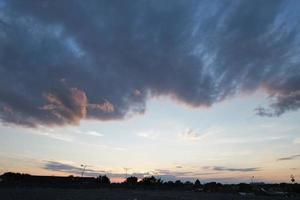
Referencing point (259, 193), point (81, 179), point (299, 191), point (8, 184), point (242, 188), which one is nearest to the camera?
point (8, 184)

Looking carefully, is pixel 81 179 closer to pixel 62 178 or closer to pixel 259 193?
pixel 62 178

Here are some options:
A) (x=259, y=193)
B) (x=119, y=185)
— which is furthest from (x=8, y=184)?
(x=259, y=193)

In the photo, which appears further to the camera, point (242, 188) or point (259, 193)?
point (242, 188)

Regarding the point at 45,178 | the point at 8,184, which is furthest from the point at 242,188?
the point at 8,184

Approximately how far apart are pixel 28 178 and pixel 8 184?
141 ft

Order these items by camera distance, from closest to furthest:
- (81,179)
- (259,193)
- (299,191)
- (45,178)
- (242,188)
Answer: (259,193) → (299,191) → (45,178) → (242,188) → (81,179)

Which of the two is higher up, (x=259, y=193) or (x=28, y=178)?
(x=28, y=178)

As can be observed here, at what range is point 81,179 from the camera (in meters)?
198

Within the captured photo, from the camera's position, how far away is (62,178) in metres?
179

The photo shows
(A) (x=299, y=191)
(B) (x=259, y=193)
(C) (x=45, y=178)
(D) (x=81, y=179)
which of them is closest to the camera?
(B) (x=259, y=193)

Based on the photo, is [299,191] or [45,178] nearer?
[299,191]

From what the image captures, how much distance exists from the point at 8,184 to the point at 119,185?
67750 millimetres

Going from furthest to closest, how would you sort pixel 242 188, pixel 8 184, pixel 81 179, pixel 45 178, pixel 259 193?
pixel 81 179 < pixel 242 188 < pixel 45 178 < pixel 259 193 < pixel 8 184

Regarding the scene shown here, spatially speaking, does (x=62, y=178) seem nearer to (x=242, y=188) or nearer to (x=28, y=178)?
(x=28, y=178)
